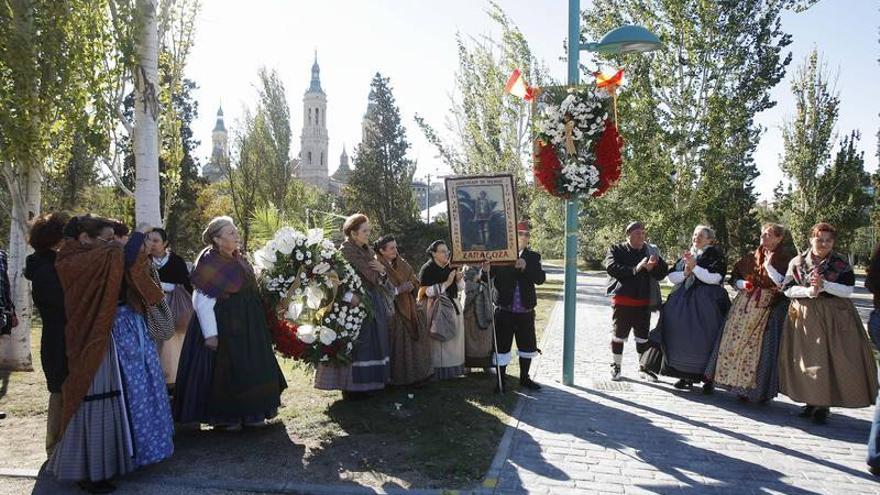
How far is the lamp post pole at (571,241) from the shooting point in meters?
7.81

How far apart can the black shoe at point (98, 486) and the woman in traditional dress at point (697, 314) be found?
21.0 ft

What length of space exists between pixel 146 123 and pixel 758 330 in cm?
804

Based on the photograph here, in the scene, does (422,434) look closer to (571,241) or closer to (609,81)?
(571,241)

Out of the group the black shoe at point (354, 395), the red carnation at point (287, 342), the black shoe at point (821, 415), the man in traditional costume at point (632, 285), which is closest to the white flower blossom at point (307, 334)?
the red carnation at point (287, 342)

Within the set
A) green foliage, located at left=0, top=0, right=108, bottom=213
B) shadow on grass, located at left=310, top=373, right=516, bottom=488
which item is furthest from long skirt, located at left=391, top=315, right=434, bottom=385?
green foliage, located at left=0, top=0, right=108, bottom=213

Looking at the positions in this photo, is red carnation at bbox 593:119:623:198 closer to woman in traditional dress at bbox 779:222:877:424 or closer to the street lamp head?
the street lamp head

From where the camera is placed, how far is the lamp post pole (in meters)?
7.81

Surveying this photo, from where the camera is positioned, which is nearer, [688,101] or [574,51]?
[574,51]

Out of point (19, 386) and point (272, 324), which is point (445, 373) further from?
point (19, 386)

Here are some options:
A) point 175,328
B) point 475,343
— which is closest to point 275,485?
point 175,328

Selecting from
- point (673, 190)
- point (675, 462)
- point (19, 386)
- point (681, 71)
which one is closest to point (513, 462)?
point (675, 462)

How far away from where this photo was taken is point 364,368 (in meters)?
7.01

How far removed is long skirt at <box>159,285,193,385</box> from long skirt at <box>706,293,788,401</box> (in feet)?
20.6

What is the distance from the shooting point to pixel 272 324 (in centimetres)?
630
